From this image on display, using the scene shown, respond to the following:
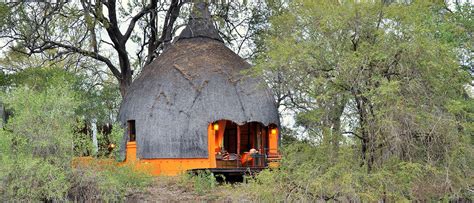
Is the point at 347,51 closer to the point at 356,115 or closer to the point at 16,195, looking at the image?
the point at 356,115

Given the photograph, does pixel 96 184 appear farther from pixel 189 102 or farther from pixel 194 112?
pixel 189 102

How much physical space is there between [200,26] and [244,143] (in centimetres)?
423

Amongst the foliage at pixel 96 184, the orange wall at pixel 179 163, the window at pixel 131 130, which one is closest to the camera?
the foliage at pixel 96 184

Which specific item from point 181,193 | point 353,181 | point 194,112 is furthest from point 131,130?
point 353,181

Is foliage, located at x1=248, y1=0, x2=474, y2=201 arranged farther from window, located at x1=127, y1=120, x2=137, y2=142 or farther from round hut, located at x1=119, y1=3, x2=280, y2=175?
window, located at x1=127, y1=120, x2=137, y2=142

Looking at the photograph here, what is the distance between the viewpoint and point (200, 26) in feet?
62.1

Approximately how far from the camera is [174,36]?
69.4 feet

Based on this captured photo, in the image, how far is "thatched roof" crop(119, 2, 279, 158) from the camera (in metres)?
16.2

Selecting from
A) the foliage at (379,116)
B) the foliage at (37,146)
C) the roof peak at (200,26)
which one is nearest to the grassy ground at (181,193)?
the foliage at (37,146)

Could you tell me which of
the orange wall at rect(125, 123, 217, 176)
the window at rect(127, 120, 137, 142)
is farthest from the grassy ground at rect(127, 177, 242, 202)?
the window at rect(127, 120, 137, 142)

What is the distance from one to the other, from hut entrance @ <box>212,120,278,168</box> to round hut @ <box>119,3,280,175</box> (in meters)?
0.03

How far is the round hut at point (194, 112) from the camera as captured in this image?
16172 millimetres

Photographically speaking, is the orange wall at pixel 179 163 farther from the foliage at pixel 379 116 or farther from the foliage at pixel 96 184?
the foliage at pixel 379 116

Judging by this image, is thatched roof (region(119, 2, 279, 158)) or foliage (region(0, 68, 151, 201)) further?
thatched roof (region(119, 2, 279, 158))
